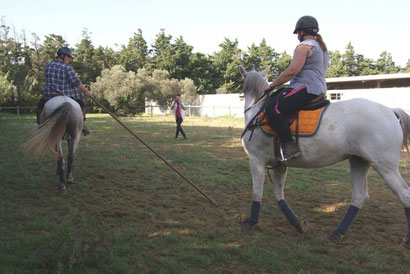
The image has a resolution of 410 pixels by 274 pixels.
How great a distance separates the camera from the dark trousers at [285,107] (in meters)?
4.16

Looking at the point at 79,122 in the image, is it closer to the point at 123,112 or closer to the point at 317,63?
the point at 317,63

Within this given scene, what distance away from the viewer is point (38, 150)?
5750mm

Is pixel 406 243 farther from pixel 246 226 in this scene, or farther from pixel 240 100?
pixel 240 100

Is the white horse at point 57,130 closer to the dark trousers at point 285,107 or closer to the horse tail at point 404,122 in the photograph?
the dark trousers at point 285,107

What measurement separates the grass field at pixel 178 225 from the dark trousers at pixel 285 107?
1486mm

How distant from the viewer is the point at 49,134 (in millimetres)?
5973

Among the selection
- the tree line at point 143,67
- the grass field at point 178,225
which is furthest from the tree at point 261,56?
the grass field at point 178,225

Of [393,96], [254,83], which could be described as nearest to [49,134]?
[254,83]

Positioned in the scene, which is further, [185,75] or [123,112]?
[185,75]

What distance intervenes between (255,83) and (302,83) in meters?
0.88

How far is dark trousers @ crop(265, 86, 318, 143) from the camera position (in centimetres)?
416

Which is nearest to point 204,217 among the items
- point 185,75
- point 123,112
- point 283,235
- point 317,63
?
point 283,235

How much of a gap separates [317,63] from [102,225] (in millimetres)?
3806

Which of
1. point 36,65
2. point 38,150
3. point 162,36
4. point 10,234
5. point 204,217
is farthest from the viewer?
point 162,36
